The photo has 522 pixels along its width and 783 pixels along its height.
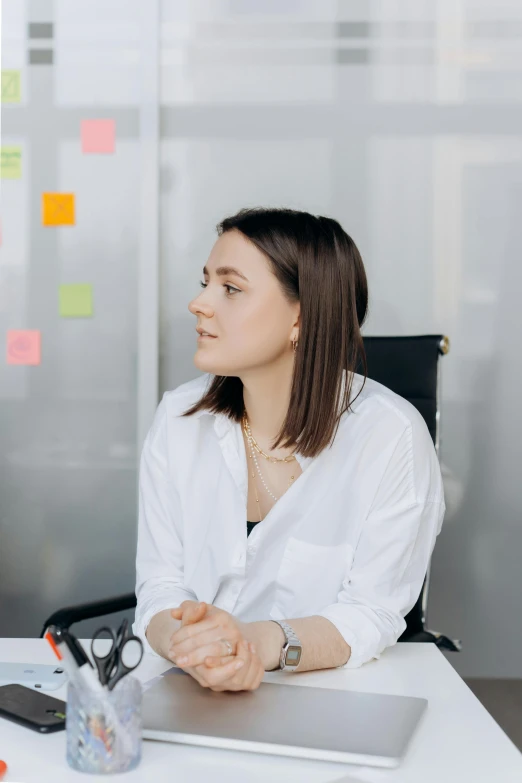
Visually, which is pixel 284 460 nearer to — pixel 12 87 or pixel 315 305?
pixel 315 305

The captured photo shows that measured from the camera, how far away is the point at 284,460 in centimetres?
161

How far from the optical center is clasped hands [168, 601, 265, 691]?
1.01 m

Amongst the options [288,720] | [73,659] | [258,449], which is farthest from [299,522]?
[73,659]

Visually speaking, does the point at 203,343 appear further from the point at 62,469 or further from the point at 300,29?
the point at 300,29

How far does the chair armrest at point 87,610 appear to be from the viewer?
5.14 ft

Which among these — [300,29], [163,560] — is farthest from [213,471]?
[300,29]

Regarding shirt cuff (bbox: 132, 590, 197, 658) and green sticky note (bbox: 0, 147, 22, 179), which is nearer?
shirt cuff (bbox: 132, 590, 197, 658)

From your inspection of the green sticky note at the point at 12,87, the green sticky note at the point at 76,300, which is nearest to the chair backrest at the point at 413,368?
the green sticky note at the point at 76,300

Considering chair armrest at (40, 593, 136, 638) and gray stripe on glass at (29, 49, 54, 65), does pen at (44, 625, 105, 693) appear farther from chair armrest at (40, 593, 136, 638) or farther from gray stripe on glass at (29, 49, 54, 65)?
gray stripe on glass at (29, 49, 54, 65)

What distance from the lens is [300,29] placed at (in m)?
2.76

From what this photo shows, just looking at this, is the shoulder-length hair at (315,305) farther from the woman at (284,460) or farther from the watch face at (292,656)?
the watch face at (292,656)

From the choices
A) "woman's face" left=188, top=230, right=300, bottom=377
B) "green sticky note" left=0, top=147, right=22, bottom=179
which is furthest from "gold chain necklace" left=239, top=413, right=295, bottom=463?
"green sticky note" left=0, top=147, right=22, bottom=179

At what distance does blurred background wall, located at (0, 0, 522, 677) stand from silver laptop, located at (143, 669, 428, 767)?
5.94 feet

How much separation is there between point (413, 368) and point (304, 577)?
0.70m
